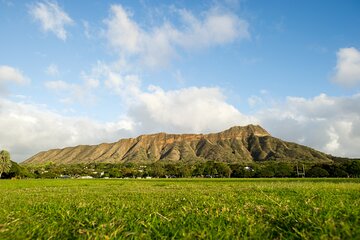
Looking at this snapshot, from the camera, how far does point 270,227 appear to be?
10.5 ft

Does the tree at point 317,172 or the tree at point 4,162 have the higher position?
the tree at point 4,162

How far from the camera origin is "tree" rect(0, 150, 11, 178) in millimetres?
162125

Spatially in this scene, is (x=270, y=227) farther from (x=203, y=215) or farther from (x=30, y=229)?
(x=30, y=229)

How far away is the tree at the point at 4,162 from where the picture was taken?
532 ft

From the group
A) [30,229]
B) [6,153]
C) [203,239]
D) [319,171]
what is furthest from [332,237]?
[6,153]

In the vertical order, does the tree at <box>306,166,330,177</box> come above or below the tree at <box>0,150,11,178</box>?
below

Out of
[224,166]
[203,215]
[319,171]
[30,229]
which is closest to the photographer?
[30,229]

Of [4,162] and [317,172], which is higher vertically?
[4,162]

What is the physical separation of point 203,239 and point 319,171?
182079mm

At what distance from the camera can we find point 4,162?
534ft

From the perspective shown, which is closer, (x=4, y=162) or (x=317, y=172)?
(x=4, y=162)

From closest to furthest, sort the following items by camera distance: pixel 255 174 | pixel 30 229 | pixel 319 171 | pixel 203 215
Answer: pixel 30 229 → pixel 203 215 → pixel 319 171 → pixel 255 174

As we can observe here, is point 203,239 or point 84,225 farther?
point 84,225

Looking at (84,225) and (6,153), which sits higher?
(6,153)
